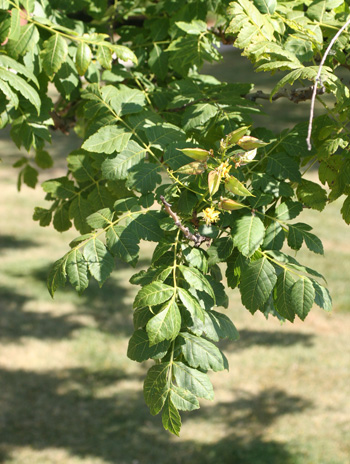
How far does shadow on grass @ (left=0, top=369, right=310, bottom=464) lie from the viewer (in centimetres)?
488

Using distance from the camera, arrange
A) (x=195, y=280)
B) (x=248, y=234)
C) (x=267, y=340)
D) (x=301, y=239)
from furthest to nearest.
→ (x=267, y=340) < (x=301, y=239) < (x=248, y=234) < (x=195, y=280)

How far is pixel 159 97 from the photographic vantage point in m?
2.39

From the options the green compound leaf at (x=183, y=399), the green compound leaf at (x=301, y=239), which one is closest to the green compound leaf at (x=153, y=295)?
the green compound leaf at (x=183, y=399)

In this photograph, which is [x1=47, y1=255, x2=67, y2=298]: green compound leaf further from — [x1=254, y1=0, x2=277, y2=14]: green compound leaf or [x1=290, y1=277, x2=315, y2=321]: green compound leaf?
[x1=254, y1=0, x2=277, y2=14]: green compound leaf

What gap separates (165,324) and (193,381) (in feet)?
0.67

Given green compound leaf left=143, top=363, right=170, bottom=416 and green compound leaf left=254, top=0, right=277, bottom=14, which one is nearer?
green compound leaf left=143, top=363, right=170, bottom=416

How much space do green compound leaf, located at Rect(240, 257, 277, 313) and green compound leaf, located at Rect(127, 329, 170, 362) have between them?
26 cm

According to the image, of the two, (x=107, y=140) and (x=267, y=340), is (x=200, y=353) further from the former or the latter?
A: (x=267, y=340)

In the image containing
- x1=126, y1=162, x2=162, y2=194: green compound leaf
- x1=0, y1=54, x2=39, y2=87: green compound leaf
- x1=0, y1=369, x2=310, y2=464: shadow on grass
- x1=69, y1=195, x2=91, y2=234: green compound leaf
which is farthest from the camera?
x1=0, y1=369, x2=310, y2=464: shadow on grass

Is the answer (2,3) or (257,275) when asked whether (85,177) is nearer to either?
(2,3)

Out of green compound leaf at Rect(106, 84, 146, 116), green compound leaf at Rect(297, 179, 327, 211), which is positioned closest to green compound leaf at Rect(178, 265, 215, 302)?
green compound leaf at Rect(297, 179, 327, 211)

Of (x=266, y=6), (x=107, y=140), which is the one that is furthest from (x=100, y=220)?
(x=266, y=6)

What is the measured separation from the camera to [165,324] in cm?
153

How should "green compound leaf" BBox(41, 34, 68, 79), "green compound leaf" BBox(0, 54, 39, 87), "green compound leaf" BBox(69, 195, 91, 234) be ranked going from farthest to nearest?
"green compound leaf" BBox(69, 195, 91, 234)
"green compound leaf" BBox(41, 34, 68, 79)
"green compound leaf" BBox(0, 54, 39, 87)
